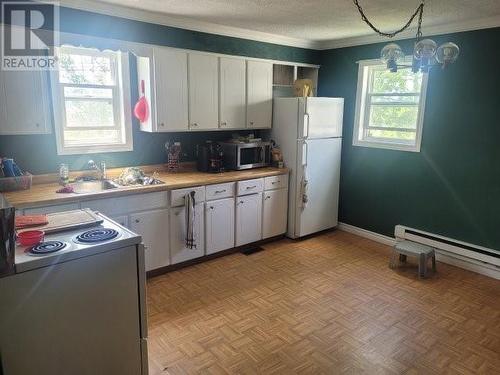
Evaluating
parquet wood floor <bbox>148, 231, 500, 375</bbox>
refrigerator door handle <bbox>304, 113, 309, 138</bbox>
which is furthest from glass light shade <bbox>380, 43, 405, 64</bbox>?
parquet wood floor <bbox>148, 231, 500, 375</bbox>

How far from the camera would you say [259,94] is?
434 centimetres

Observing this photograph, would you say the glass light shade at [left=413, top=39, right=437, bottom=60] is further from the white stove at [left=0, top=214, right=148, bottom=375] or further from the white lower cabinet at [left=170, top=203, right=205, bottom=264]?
the white lower cabinet at [left=170, top=203, right=205, bottom=264]

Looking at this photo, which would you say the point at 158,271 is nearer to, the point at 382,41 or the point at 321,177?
the point at 321,177

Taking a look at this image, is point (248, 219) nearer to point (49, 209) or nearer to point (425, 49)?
point (49, 209)

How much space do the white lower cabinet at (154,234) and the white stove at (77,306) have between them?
4.39 ft

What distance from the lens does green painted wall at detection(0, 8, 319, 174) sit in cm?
314

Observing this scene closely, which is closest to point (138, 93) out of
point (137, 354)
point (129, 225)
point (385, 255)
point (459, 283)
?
point (129, 225)

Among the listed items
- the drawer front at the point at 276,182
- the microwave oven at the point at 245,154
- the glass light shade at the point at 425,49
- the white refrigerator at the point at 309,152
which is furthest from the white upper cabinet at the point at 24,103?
the glass light shade at the point at 425,49

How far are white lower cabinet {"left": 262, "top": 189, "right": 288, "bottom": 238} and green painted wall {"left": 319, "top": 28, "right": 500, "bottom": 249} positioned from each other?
1.04 metres

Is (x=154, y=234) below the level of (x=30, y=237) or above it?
below

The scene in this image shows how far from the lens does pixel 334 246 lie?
4.40 metres

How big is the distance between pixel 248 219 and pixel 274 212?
41 centimetres

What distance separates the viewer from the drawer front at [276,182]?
166 inches

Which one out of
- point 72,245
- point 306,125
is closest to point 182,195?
point 306,125
